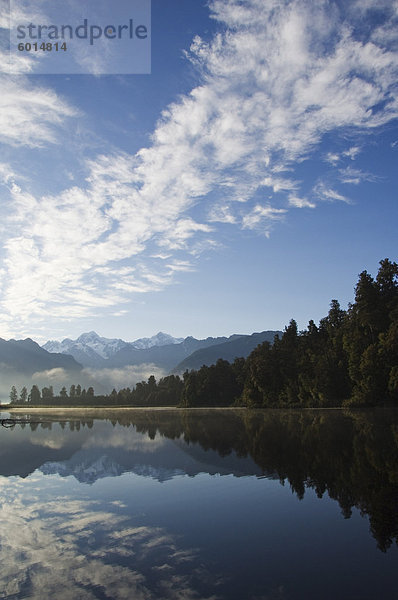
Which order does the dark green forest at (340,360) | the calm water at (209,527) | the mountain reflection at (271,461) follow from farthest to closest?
the dark green forest at (340,360) → the mountain reflection at (271,461) → the calm water at (209,527)

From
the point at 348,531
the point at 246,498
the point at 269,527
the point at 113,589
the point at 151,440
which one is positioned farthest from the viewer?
the point at 151,440

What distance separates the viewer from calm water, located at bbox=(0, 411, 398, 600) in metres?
12.9

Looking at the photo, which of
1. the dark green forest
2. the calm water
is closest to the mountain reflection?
the calm water

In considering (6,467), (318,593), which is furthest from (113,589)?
(6,467)

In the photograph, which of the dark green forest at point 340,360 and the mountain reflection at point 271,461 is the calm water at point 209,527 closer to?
the mountain reflection at point 271,461

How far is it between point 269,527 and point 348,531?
3.30 meters

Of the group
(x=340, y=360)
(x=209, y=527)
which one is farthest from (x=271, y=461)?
(x=340, y=360)

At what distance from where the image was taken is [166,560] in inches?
587

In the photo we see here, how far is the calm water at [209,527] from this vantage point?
12.9 m

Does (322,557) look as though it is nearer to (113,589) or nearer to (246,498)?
(113,589)

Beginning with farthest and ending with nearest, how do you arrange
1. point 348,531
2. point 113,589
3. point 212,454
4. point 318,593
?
point 212,454 < point 348,531 < point 113,589 < point 318,593

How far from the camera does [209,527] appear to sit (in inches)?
740

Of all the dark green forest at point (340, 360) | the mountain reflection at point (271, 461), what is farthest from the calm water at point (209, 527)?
the dark green forest at point (340, 360)

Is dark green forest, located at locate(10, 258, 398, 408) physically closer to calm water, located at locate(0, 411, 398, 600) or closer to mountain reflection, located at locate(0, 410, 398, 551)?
mountain reflection, located at locate(0, 410, 398, 551)
